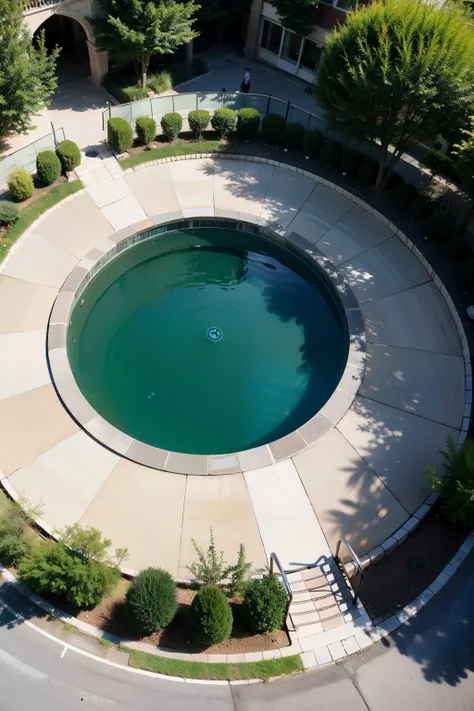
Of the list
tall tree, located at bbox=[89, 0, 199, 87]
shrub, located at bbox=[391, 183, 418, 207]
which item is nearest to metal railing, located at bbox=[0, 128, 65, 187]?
tall tree, located at bbox=[89, 0, 199, 87]

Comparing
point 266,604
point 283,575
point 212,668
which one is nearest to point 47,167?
point 283,575

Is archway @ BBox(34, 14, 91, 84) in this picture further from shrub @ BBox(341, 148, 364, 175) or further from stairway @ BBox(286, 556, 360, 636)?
stairway @ BBox(286, 556, 360, 636)

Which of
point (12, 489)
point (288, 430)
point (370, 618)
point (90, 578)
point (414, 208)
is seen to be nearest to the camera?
point (90, 578)

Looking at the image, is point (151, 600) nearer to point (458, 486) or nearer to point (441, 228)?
point (458, 486)

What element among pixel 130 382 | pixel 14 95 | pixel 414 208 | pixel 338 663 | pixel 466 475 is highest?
pixel 14 95

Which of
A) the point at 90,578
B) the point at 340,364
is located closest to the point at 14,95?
the point at 340,364

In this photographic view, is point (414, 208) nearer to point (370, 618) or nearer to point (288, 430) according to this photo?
point (288, 430)
